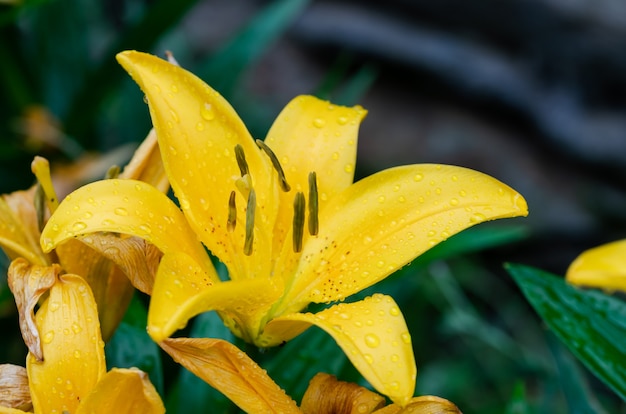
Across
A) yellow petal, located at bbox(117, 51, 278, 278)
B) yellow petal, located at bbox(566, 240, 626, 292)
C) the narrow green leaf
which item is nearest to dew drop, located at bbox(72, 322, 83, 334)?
yellow petal, located at bbox(117, 51, 278, 278)

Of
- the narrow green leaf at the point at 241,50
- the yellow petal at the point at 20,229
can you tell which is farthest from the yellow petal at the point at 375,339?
the narrow green leaf at the point at 241,50

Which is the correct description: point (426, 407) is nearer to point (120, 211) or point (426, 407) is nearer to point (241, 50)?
point (120, 211)

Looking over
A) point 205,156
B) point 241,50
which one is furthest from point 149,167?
point 241,50

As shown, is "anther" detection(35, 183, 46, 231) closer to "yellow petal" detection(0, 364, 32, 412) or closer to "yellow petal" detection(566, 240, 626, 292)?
"yellow petal" detection(0, 364, 32, 412)

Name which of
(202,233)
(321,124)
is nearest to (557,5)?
(321,124)

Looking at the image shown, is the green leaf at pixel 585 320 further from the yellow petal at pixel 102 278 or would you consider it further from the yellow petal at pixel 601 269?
the yellow petal at pixel 102 278

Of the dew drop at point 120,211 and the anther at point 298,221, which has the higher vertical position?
the dew drop at point 120,211
